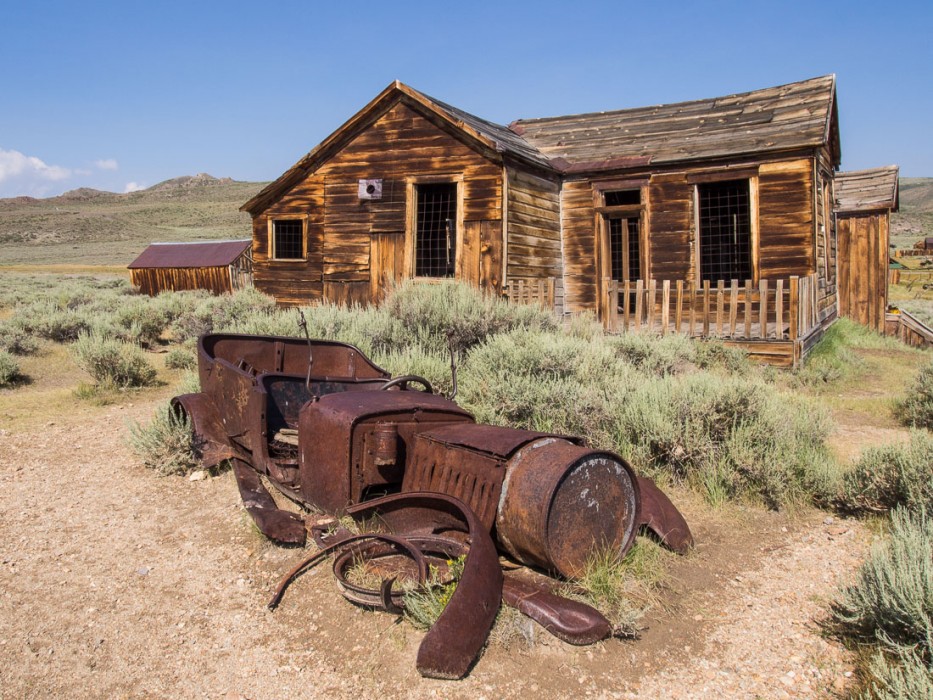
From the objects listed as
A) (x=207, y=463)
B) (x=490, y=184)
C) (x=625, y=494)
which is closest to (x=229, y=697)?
(x=625, y=494)

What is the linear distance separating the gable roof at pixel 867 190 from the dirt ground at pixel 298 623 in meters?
13.3

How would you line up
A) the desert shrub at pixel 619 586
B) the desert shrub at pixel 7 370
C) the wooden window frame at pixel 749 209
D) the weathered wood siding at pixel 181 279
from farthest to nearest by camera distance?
the weathered wood siding at pixel 181 279, the wooden window frame at pixel 749 209, the desert shrub at pixel 7 370, the desert shrub at pixel 619 586

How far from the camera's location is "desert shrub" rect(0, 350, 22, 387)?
8.94m

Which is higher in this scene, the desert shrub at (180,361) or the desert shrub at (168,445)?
the desert shrub at (180,361)

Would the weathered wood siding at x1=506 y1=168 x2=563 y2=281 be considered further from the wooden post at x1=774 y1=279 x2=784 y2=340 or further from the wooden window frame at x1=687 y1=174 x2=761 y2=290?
the wooden post at x1=774 y1=279 x2=784 y2=340

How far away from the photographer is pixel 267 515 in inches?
156

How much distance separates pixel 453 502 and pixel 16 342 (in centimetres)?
1005

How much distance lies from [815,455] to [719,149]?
8.23m

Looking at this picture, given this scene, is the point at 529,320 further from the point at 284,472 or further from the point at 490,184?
the point at 284,472

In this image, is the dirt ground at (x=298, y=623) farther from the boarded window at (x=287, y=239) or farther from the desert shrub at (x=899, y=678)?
the boarded window at (x=287, y=239)

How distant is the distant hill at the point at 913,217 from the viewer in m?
58.3

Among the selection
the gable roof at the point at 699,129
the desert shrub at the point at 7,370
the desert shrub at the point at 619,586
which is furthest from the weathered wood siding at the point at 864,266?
the desert shrub at the point at 7,370

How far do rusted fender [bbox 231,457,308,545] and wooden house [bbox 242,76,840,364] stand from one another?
6.98m

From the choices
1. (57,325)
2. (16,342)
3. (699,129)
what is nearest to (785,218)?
(699,129)
